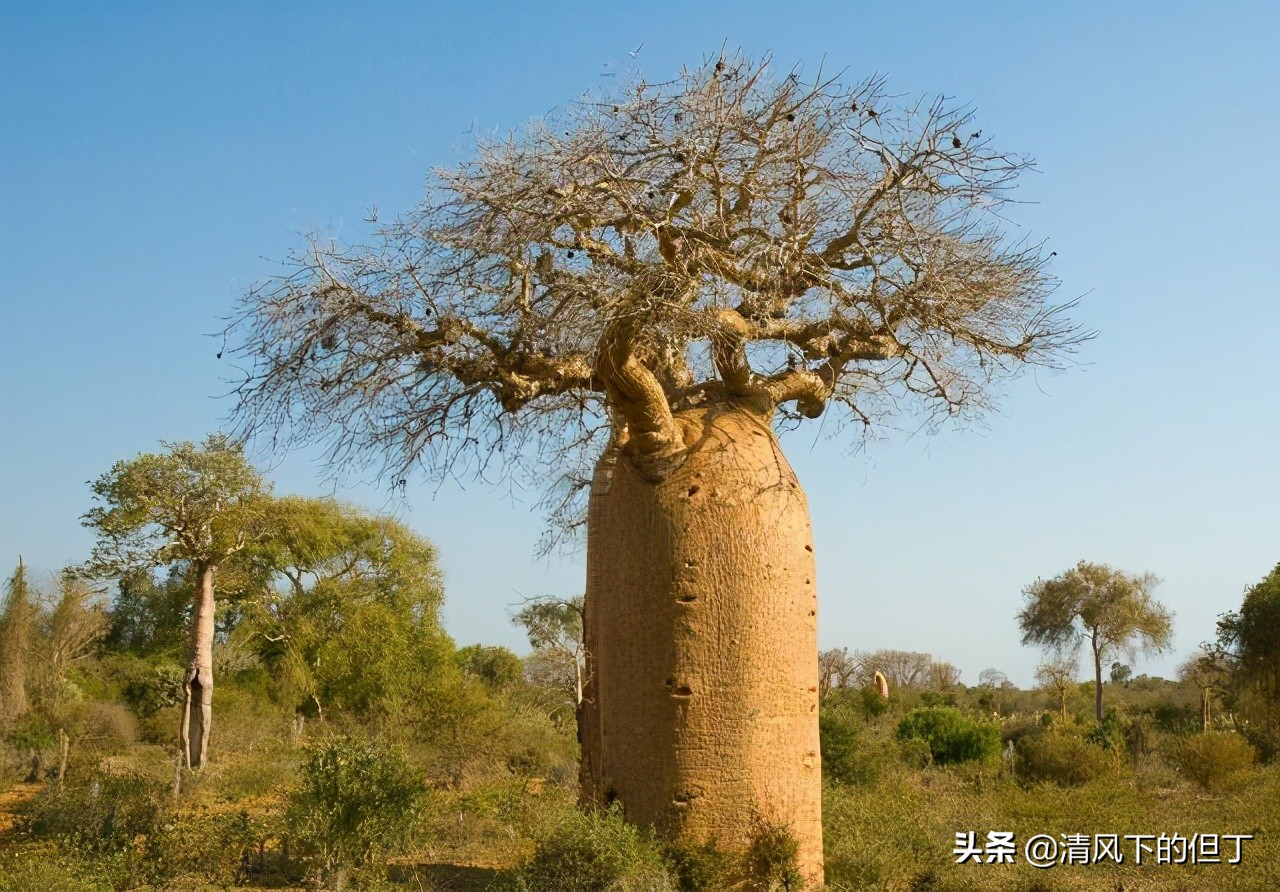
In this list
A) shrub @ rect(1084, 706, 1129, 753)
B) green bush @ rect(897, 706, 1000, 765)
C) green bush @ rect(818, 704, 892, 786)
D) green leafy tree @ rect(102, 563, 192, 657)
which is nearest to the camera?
green bush @ rect(818, 704, 892, 786)

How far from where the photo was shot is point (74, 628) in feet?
54.0

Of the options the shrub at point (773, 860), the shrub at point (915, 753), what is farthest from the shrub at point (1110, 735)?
the shrub at point (773, 860)

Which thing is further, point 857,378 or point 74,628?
point 74,628

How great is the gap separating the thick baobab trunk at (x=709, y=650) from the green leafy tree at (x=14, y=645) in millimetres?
10896

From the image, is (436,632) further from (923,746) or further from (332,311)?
(332,311)

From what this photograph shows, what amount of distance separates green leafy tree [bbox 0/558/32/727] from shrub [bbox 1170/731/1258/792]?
13244mm

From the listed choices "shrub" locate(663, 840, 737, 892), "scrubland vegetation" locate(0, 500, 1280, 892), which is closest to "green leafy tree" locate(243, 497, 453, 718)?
"scrubland vegetation" locate(0, 500, 1280, 892)

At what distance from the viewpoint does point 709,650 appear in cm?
591

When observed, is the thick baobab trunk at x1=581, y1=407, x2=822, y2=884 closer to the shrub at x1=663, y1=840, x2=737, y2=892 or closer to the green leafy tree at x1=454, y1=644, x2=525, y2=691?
the shrub at x1=663, y1=840, x2=737, y2=892

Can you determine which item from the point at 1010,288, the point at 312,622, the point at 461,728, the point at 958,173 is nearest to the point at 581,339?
the point at 958,173

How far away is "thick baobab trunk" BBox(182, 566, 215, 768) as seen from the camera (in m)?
12.7

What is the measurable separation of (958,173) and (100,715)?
46.9ft

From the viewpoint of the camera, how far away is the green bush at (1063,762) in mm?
11281

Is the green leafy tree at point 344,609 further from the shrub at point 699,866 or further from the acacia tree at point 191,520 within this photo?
the shrub at point 699,866
